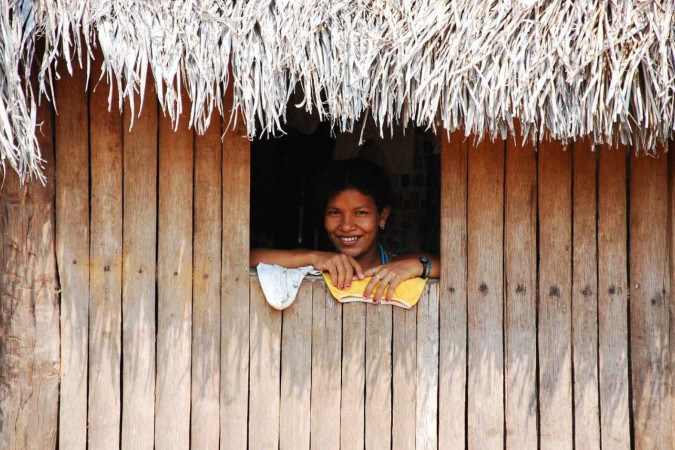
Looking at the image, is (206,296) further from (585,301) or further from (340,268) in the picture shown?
(585,301)

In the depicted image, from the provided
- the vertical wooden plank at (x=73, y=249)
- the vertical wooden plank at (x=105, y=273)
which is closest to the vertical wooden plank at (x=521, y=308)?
the vertical wooden plank at (x=105, y=273)

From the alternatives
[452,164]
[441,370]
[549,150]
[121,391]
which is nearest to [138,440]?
[121,391]

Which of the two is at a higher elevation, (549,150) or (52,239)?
(549,150)

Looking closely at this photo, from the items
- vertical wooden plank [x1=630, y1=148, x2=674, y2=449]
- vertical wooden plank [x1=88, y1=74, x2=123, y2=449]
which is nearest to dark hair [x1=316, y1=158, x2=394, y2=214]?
vertical wooden plank [x1=88, y1=74, x2=123, y2=449]

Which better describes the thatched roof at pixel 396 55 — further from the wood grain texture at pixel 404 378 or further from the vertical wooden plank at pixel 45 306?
the wood grain texture at pixel 404 378

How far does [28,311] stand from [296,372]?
101 centimetres

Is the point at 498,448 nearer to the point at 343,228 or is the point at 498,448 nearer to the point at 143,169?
the point at 343,228

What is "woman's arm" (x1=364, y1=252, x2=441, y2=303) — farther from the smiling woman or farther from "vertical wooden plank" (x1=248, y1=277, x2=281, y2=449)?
"vertical wooden plank" (x1=248, y1=277, x2=281, y2=449)

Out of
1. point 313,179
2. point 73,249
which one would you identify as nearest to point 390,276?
point 73,249

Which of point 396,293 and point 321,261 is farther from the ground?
point 321,261

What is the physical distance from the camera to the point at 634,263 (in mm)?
3387

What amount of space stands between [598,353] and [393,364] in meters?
0.76

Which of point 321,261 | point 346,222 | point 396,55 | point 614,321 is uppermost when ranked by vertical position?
point 396,55

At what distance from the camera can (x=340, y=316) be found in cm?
341
